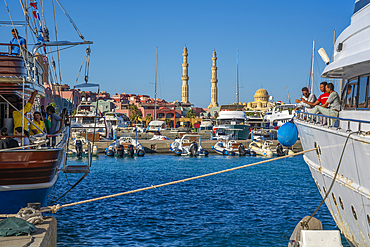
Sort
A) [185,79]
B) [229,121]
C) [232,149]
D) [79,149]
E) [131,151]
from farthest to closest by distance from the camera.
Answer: [185,79], [229,121], [232,149], [79,149], [131,151]

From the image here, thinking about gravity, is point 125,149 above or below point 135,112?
below

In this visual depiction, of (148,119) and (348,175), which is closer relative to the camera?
(348,175)

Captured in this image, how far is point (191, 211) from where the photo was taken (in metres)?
14.9

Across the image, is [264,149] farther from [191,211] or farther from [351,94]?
[351,94]

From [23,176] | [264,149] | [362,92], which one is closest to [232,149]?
[264,149]

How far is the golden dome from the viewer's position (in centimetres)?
14138

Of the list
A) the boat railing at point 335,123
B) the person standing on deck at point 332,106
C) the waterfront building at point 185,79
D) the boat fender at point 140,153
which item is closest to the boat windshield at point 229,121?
the boat fender at point 140,153

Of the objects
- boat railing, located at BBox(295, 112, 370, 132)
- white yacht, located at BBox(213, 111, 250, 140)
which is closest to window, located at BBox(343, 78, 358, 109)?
boat railing, located at BBox(295, 112, 370, 132)

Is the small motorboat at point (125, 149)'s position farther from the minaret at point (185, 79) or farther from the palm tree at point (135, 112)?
the minaret at point (185, 79)

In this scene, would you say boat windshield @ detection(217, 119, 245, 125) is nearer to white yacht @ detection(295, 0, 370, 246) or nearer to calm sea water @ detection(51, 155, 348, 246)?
calm sea water @ detection(51, 155, 348, 246)

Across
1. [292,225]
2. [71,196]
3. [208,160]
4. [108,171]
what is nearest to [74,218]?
[71,196]

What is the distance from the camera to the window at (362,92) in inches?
324

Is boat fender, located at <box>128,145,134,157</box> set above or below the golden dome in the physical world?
below

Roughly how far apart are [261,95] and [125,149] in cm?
10715
